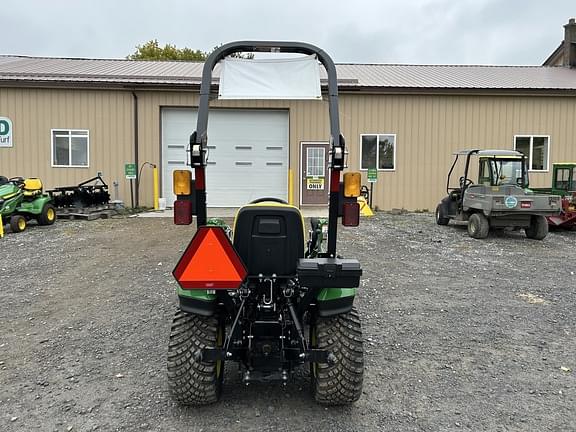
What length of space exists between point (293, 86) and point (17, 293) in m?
4.31

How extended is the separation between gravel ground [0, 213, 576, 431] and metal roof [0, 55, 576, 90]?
7.54 m

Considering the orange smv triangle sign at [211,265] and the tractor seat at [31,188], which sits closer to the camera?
the orange smv triangle sign at [211,265]

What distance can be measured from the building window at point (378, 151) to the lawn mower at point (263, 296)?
11.3 meters

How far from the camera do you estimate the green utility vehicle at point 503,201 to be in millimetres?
9297

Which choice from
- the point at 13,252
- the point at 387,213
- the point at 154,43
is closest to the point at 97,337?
the point at 13,252

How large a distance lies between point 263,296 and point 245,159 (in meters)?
11.6

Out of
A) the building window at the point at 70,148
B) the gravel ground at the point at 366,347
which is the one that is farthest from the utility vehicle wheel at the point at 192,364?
the building window at the point at 70,148

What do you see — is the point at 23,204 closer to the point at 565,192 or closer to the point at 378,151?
the point at 378,151

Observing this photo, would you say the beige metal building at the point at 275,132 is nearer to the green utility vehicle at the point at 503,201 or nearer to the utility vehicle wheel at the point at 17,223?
the green utility vehicle at the point at 503,201

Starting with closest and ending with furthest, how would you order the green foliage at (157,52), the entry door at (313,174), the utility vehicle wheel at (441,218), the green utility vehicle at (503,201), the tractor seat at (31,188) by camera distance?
the green utility vehicle at (503,201), the tractor seat at (31,188), the utility vehicle wheel at (441,218), the entry door at (313,174), the green foliage at (157,52)

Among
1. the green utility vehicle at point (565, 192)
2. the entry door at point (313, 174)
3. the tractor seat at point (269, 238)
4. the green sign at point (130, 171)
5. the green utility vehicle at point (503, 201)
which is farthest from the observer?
the entry door at point (313, 174)

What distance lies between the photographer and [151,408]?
9.77 feet

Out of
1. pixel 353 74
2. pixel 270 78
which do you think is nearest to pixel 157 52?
pixel 353 74

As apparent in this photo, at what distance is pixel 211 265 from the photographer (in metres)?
2.61
